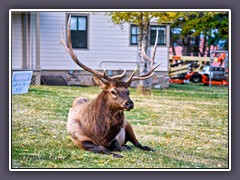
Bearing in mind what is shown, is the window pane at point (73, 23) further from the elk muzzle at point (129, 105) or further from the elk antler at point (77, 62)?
the elk muzzle at point (129, 105)

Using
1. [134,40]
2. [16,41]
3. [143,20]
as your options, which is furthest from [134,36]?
[16,41]

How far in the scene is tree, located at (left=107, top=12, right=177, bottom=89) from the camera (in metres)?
14.8

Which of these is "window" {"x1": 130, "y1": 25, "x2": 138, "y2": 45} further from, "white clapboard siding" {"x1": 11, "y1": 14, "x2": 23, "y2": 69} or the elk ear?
"white clapboard siding" {"x1": 11, "y1": 14, "x2": 23, "y2": 69}

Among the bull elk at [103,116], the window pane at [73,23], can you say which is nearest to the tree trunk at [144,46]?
the bull elk at [103,116]

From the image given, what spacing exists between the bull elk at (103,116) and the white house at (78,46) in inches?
8.8

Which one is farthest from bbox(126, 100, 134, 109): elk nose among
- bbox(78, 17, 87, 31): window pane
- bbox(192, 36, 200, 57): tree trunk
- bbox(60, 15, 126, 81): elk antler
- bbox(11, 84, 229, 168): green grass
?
bbox(192, 36, 200, 57): tree trunk

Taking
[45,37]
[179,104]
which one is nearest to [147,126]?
[179,104]

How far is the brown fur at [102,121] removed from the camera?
14.5 m

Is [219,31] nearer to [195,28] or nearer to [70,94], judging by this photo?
[195,28]

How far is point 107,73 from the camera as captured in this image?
14766mm

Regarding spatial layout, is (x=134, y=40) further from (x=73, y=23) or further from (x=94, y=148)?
(x=94, y=148)

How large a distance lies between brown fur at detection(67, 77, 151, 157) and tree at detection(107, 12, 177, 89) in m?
0.53

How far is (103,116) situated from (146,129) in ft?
2.15

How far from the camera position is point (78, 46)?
15.1 m
